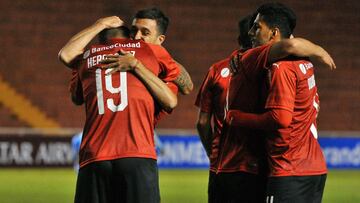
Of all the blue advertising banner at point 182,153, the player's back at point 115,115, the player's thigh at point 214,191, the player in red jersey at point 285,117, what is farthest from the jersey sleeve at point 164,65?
the blue advertising banner at point 182,153

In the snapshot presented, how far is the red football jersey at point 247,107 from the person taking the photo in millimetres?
3852

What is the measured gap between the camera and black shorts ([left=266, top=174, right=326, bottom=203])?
3.81 meters

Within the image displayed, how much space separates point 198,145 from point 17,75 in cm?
346

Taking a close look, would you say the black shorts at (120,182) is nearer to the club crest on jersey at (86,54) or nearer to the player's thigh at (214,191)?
the player's thigh at (214,191)

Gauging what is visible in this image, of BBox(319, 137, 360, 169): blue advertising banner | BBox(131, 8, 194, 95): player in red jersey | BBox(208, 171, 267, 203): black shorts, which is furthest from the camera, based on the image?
BBox(319, 137, 360, 169): blue advertising banner

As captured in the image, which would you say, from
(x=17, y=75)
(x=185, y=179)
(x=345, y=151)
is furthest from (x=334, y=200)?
(x=17, y=75)

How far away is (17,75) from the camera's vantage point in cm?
1323

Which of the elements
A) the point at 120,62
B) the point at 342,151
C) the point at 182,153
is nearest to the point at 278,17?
the point at 120,62

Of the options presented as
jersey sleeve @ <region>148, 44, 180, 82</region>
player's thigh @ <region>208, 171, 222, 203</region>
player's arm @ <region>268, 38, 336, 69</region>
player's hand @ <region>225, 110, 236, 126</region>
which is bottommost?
player's thigh @ <region>208, 171, 222, 203</region>

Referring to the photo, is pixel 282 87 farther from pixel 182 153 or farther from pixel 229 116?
pixel 182 153

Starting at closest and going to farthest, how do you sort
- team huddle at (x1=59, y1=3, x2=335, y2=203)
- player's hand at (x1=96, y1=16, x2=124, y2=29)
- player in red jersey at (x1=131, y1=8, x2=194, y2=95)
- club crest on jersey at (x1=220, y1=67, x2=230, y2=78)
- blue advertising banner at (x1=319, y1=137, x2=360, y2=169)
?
1. team huddle at (x1=59, y1=3, x2=335, y2=203)
2. player's hand at (x1=96, y1=16, x2=124, y2=29)
3. player in red jersey at (x1=131, y1=8, x2=194, y2=95)
4. club crest on jersey at (x1=220, y1=67, x2=230, y2=78)
5. blue advertising banner at (x1=319, y1=137, x2=360, y2=169)

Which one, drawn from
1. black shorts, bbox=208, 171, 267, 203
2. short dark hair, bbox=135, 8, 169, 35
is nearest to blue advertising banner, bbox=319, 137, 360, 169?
short dark hair, bbox=135, 8, 169, 35

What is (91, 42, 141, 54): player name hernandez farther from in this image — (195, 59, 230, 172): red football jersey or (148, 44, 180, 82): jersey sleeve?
(195, 59, 230, 172): red football jersey

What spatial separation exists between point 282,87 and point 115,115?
776 mm
